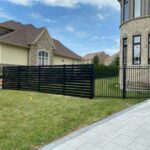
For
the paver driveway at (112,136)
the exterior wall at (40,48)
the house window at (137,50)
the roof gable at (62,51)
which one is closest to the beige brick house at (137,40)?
the house window at (137,50)

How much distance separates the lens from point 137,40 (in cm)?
1573

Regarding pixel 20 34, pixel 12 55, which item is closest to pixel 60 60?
pixel 20 34

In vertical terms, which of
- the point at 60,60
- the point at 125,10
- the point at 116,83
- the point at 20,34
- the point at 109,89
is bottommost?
the point at 109,89

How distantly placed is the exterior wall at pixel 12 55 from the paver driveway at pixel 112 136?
674 inches

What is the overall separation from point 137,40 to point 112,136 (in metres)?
11.2

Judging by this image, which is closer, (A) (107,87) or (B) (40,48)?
(A) (107,87)

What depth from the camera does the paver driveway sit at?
5.05 metres

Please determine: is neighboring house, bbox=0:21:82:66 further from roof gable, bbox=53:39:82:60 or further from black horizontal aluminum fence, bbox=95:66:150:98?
black horizontal aluminum fence, bbox=95:66:150:98

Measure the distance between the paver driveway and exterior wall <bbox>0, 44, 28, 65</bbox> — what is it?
1713cm

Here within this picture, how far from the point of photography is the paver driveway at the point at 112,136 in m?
5.05

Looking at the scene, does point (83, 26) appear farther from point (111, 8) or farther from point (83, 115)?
point (83, 115)

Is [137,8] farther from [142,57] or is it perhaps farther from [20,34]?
[20,34]

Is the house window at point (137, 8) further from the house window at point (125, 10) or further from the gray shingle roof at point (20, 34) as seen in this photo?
the gray shingle roof at point (20, 34)

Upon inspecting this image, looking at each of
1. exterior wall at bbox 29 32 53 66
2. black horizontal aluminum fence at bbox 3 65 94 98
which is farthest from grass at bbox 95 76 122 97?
exterior wall at bbox 29 32 53 66
